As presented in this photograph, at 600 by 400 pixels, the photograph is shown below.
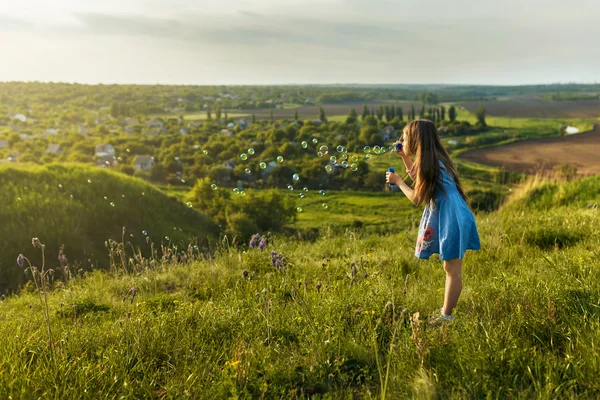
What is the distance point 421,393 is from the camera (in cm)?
256

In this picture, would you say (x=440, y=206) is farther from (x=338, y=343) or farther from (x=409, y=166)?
(x=338, y=343)

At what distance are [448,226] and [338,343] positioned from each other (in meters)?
1.44

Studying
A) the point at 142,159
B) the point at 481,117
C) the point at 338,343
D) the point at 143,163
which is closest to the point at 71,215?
the point at 338,343

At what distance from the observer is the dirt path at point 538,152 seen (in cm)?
5654

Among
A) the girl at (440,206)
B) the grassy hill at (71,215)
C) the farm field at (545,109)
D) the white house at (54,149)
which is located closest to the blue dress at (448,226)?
the girl at (440,206)

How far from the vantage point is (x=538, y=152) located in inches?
2586

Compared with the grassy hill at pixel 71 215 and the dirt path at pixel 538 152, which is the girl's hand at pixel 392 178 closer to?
the grassy hill at pixel 71 215

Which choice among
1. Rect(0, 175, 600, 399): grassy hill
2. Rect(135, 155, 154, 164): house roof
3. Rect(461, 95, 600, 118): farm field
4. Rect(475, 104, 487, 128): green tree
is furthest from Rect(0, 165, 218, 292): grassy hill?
Rect(461, 95, 600, 118): farm field

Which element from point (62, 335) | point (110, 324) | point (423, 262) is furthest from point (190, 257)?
point (423, 262)

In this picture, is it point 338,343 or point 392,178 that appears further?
point 392,178

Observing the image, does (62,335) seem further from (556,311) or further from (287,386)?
(556,311)

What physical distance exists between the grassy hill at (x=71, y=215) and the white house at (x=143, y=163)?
162 ft

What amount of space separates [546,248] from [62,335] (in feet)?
20.9

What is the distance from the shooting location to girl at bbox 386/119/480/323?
3.69 meters
